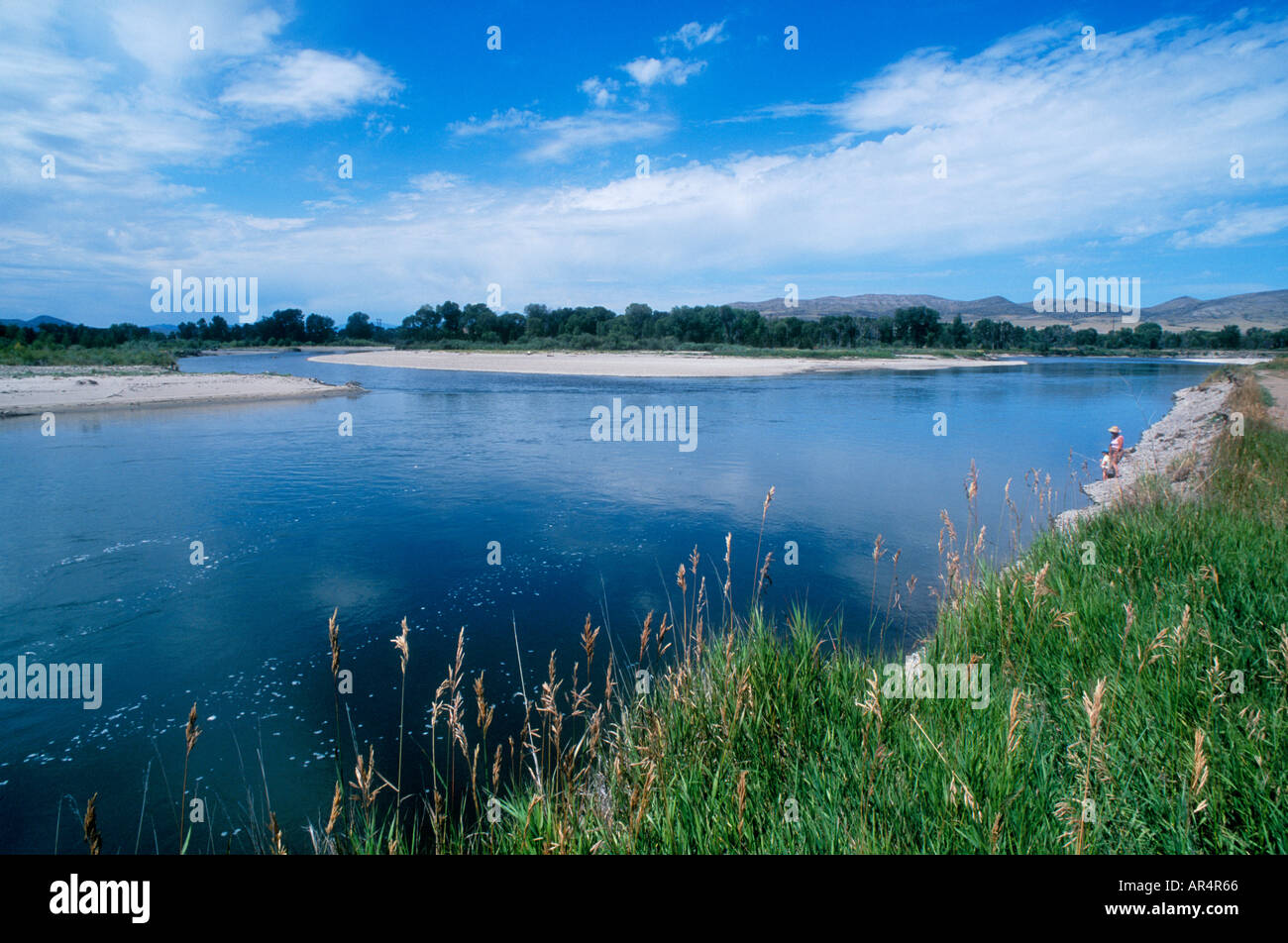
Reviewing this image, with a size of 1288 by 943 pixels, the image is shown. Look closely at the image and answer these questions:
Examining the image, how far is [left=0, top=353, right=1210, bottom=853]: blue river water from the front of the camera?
558cm

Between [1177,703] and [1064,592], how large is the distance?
7.03 ft

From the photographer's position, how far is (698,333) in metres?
109

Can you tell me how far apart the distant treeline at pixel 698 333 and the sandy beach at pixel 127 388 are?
188 feet

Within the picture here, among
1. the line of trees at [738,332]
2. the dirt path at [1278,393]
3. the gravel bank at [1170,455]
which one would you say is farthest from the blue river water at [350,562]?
the line of trees at [738,332]

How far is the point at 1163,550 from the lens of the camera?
6219mm

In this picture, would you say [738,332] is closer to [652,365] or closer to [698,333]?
[698,333]

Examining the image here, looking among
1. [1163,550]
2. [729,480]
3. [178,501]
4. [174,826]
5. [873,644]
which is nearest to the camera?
[174,826]

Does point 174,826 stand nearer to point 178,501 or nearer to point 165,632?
point 165,632

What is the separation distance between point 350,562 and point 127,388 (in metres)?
31.9

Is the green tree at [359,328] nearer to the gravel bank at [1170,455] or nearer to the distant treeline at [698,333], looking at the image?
the distant treeline at [698,333]

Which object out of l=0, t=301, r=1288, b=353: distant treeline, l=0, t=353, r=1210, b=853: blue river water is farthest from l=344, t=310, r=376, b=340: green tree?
l=0, t=353, r=1210, b=853: blue river water

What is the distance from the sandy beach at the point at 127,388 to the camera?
2842 cm

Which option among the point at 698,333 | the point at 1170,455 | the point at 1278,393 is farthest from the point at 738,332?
the point at 1170,455
